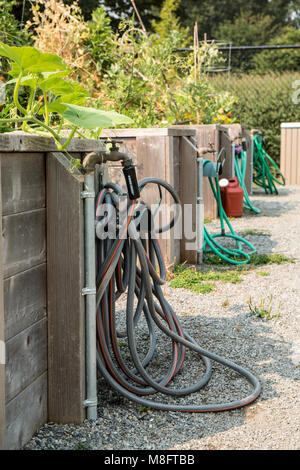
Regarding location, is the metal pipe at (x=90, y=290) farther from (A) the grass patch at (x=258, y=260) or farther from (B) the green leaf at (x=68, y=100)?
(A) the grass patch at (x=258, y=260)

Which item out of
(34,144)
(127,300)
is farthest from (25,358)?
(34,144)

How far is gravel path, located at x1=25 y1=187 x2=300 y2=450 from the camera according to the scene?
183 cm

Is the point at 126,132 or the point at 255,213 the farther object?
the point at 255,213

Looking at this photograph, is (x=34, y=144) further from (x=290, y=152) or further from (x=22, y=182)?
(x=290, y=152)

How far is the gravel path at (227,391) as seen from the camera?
1832 mm

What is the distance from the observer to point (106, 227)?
6.89ft

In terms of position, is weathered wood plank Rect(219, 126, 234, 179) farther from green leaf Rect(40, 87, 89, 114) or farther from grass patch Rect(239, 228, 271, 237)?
green leaf Rect(40, 87, 89, 114)

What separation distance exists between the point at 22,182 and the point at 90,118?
268 mm

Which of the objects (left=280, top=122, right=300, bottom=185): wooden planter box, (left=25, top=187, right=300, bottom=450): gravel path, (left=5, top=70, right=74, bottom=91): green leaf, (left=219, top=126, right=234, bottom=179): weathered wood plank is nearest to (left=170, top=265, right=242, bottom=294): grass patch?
(left=25, top=187, right=300, bottom=450): gravel path

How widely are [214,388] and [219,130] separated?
4.50 meters

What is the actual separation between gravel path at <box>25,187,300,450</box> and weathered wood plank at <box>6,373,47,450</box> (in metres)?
0.04

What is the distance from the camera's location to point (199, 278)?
383 centimetres

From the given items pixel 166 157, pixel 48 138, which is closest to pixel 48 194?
pixel 48 138
